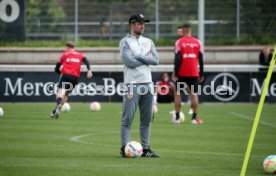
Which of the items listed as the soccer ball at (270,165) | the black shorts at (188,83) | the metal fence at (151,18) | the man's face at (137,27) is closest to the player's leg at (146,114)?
the man's face at (137,27)

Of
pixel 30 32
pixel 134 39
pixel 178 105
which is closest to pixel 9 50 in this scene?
pixel 30 32

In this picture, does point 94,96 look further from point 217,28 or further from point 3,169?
point 3,169

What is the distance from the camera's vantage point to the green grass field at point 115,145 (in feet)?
37.4

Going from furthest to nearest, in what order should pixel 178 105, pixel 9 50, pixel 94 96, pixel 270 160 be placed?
1. pixel 9 50
2. pixel 94 96
3. pixel 178 105
4. pixel 270 160

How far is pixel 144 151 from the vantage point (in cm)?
1302

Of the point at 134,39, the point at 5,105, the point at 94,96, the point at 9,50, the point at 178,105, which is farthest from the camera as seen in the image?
the point at 9,50

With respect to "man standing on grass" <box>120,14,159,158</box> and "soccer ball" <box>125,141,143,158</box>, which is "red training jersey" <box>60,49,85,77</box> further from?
"soccer ball" <box>125,141,143,158</box>

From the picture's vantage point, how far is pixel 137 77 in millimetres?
12844

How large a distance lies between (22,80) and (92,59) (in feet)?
17.1

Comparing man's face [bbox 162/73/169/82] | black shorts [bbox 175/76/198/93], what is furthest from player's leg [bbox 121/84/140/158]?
man's face [bbox 162/73/169/82]

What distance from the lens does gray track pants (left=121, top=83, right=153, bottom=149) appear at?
12.8m

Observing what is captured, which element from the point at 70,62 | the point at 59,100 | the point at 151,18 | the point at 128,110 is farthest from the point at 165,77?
the point at 128,110

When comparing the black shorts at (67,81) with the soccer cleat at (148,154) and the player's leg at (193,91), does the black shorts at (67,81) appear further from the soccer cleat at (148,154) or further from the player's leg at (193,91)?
the soccer cleat at (148,154)

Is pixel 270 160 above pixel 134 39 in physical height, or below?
below
